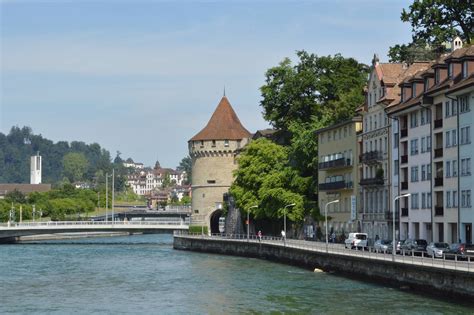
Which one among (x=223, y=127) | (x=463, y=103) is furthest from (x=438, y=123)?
(x=223, y=127)

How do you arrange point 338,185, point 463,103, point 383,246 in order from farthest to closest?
point 338,185, point 383,246, point 463,103

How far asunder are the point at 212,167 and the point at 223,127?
611cm

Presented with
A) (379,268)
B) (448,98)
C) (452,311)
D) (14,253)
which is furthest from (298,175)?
(452,311)

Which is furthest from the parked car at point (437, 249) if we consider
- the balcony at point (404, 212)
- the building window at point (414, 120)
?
the balcony at point (404, 212)

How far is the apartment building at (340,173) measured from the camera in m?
89.8

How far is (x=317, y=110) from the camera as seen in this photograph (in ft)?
342

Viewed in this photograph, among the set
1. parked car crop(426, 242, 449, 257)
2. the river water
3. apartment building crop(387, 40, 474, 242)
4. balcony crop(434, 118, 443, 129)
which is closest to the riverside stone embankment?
the river water

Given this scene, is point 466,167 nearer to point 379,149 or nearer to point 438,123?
point 438,123

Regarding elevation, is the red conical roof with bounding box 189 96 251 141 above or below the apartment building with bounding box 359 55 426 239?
above

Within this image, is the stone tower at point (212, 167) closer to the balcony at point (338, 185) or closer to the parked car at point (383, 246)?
the balcony at point (338, 185)

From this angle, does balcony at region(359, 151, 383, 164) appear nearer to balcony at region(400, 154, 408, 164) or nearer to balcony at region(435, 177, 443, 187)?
balcony at region(400, 154, 408, 164)

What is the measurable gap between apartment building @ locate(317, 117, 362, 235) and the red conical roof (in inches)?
1394

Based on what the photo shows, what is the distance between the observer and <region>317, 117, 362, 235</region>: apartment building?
89.8 meters

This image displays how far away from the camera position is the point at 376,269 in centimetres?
5819
